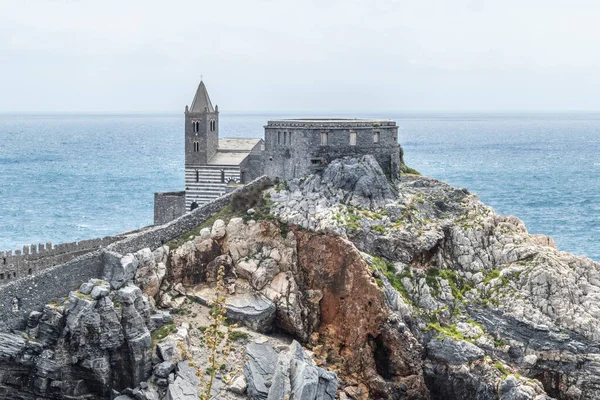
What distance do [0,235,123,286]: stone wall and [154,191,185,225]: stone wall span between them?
13.1 m

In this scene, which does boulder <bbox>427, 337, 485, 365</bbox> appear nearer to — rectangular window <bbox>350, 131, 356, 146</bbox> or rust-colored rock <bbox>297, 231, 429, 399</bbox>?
rust-colored rock <bbox>297, 231, 429, 399</bbox>

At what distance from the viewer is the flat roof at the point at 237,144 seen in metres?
69.8

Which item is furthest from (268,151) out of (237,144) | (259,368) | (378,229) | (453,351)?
(453,351)

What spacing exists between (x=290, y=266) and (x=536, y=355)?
15.9 meters

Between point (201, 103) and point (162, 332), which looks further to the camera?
point (201, 103)

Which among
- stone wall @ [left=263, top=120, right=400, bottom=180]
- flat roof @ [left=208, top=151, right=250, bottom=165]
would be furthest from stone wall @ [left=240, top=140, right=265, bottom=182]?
stone wall @ [left=263, top=120, right=400, bottom=180]

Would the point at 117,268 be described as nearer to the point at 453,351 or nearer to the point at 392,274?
the point at 392,274

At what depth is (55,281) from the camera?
46188 mm

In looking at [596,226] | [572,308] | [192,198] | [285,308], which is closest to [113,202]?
[192,198]

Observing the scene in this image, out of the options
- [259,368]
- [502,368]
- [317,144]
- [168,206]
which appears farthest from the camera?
[168,206]

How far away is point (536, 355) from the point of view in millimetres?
49469

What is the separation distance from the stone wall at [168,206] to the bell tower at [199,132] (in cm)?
286

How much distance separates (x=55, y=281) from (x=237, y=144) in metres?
27.9

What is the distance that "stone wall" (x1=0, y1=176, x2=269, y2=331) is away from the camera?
4412 cm
